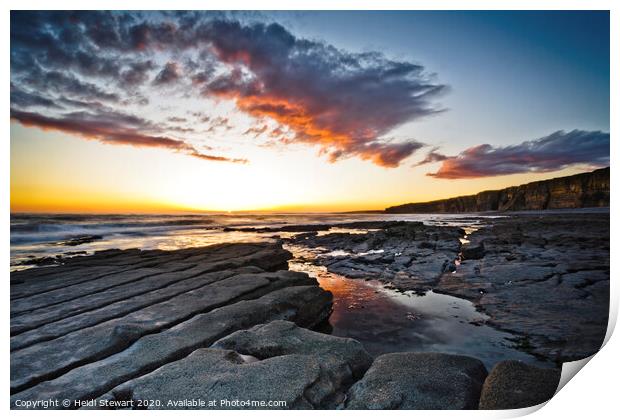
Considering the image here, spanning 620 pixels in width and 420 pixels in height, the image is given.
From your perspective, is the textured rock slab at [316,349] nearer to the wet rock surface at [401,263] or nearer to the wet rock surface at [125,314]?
the wet rock surface at [125,314]

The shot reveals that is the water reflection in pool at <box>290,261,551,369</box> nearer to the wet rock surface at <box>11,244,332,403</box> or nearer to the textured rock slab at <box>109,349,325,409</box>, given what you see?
the wet rock surface at <box>11,244,332,403</box>

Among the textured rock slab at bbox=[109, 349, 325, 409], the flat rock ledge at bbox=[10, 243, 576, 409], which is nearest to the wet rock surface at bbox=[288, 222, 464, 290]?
the flat rock ledge at bbox=[10, 243, 576, 409]

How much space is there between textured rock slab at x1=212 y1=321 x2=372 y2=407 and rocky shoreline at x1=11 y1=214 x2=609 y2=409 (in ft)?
0.04

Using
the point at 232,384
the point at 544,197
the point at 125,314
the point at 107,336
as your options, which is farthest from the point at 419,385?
the point at 544,197

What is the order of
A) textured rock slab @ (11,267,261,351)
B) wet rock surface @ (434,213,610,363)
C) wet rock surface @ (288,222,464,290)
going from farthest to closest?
wet rock surface @ (288,222,464,290)
wet rock surface @ (434,213,610,363)
textured rock slab @ (11,267,261,351)

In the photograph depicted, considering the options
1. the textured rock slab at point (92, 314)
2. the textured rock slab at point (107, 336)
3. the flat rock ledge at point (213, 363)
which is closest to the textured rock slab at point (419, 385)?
the flat rock ledge at point (213, 363)

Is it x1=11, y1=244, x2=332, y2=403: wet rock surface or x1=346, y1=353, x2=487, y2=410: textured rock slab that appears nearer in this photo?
x1=346, y1=353, x2=487, y2=410: textured rock slab

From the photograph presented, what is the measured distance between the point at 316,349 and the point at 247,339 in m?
0.76

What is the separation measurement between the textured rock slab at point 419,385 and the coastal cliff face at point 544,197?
4298 millimetres

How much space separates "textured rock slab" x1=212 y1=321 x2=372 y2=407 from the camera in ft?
9.32

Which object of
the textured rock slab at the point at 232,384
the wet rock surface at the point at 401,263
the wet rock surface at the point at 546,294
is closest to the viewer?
the textured rock slab at the point at 232,384

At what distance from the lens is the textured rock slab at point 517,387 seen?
265cm

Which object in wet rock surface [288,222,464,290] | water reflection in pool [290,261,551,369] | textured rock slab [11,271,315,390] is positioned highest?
textured rock slab [11,271,315,390]
